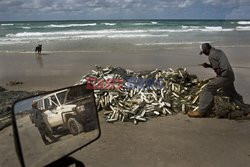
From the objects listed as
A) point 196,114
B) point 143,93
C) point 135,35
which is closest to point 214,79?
point 196,114

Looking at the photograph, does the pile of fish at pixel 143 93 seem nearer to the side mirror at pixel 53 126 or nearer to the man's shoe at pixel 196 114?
the man's shoe at pixel 196 114

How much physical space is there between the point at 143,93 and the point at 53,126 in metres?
6.40

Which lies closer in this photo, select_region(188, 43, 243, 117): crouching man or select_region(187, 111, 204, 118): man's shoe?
select_region(188, 43, 243, 117): crouching man

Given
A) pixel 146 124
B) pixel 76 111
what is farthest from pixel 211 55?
pixel 76 111

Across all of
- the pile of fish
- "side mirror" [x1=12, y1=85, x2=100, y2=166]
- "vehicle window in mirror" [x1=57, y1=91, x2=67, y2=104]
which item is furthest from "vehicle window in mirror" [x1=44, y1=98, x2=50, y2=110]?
the pile of fish

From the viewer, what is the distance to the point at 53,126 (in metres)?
2.43

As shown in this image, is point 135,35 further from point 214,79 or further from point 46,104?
point 46,104

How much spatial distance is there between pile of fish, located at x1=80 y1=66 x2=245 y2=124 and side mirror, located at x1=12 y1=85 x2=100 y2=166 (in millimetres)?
4920

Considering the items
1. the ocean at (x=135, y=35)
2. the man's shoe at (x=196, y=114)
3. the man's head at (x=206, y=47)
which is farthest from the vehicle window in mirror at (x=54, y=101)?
the ocean at (x=135, y=35)

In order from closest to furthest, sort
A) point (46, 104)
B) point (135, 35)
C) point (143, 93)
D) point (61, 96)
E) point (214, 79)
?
1. point (46, 104)
2. point (61, 96)
3. point (214, 79)
4. point (143, 93)
5. point (135, 35)

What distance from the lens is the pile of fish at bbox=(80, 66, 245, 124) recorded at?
804cm

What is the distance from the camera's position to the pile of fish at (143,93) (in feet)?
26.4

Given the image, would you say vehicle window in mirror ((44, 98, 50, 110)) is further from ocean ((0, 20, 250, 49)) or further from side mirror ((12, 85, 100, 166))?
ocean ((0, 20, 250, 49))

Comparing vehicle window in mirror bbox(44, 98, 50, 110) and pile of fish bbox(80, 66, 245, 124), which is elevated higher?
vehicle window in mirror bbox(44, 98, 50, 110)
